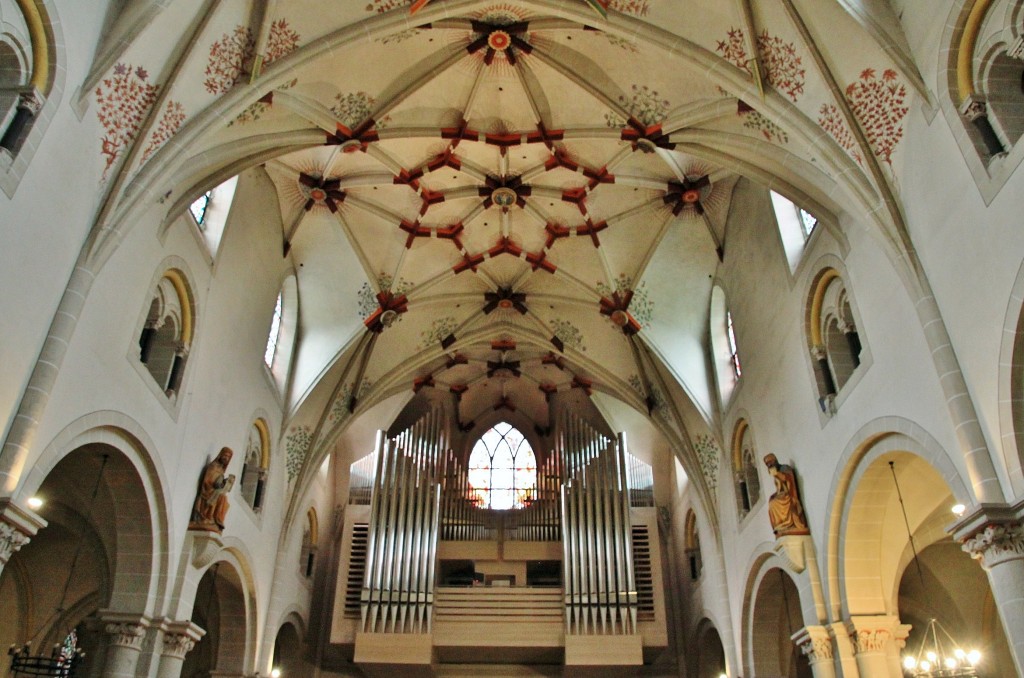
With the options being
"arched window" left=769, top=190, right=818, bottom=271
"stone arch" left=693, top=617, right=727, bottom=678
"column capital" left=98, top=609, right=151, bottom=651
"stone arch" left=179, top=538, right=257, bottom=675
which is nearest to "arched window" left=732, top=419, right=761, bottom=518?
"arched window" left=769, top=190, right=818, bottom=271

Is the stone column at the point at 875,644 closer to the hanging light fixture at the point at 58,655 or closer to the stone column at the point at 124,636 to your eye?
the stone column at the point at 124,636

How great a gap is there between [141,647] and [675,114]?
10.9 meters

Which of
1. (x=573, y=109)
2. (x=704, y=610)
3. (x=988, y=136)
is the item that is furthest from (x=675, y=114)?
(x=704, y=610)

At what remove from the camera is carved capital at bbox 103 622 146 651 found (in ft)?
36.6

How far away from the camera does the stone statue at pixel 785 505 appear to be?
39.7 ft

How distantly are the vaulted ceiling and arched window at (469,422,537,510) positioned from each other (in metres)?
2.47

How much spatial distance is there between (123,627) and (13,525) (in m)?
3.92

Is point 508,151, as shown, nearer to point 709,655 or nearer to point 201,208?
point 201,208

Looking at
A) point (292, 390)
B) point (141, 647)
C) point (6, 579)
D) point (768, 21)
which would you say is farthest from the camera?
point (292, 390)

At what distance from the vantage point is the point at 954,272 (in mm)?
8602

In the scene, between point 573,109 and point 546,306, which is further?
point 546,306

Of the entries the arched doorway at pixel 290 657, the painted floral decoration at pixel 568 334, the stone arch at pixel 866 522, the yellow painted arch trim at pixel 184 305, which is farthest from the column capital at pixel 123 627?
the painted floral decoration at pixel 568 334

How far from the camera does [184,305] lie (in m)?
12.4

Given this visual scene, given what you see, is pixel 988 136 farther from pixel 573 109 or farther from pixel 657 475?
pixel 657 475
